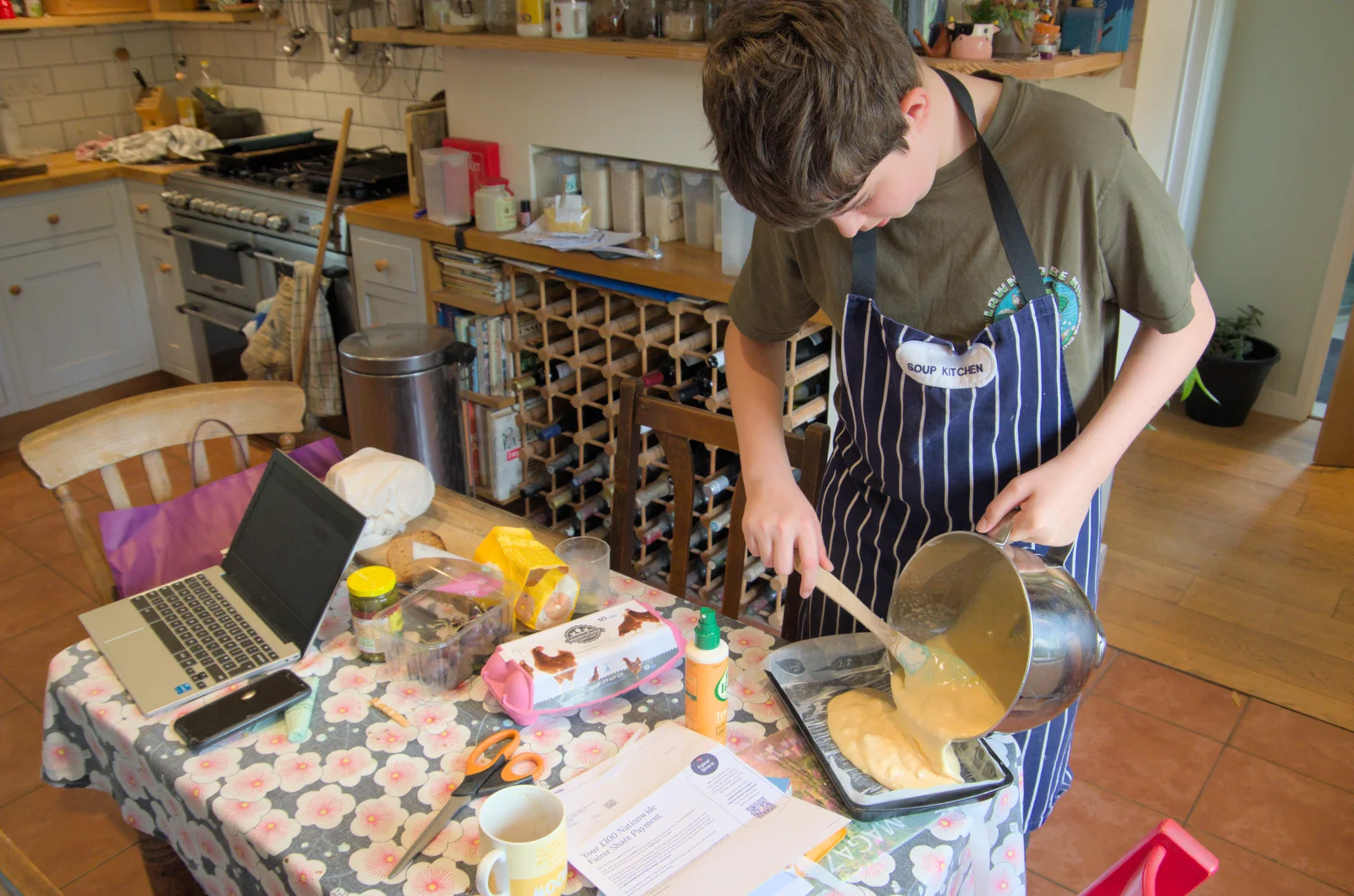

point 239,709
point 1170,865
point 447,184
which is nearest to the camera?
point 1170,865

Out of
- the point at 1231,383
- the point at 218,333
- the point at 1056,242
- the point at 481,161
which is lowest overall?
the point at 1231,383

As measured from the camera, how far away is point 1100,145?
114 centimetres

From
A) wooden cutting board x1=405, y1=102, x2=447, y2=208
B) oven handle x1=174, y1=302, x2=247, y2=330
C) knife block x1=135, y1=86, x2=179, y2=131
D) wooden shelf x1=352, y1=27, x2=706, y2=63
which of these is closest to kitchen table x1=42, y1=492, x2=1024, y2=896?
wooden shelf x1=352, y1=27, x2=706, y2=63

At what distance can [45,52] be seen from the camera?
4191mm

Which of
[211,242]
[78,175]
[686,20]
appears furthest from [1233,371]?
[78,175]

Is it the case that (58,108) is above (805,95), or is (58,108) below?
below

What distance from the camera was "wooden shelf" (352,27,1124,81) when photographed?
2.09 m

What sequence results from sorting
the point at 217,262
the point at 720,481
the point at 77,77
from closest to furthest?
the point at 720,481
the point at 217,262
the point at 77,77

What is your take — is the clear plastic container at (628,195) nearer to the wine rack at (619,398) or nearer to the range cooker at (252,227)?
the wine rack at (619,398)

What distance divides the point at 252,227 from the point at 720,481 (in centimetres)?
206

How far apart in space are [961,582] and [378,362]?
6.45ft

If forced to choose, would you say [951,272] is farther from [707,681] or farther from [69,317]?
[69,317]

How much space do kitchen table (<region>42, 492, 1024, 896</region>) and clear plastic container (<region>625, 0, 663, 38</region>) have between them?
5.71ft

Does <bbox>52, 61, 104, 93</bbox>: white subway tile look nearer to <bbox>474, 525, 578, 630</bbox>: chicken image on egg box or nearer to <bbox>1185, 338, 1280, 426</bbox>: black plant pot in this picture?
<bbox>474, 525, 578, 630</bbox>: chicken image on egg box
